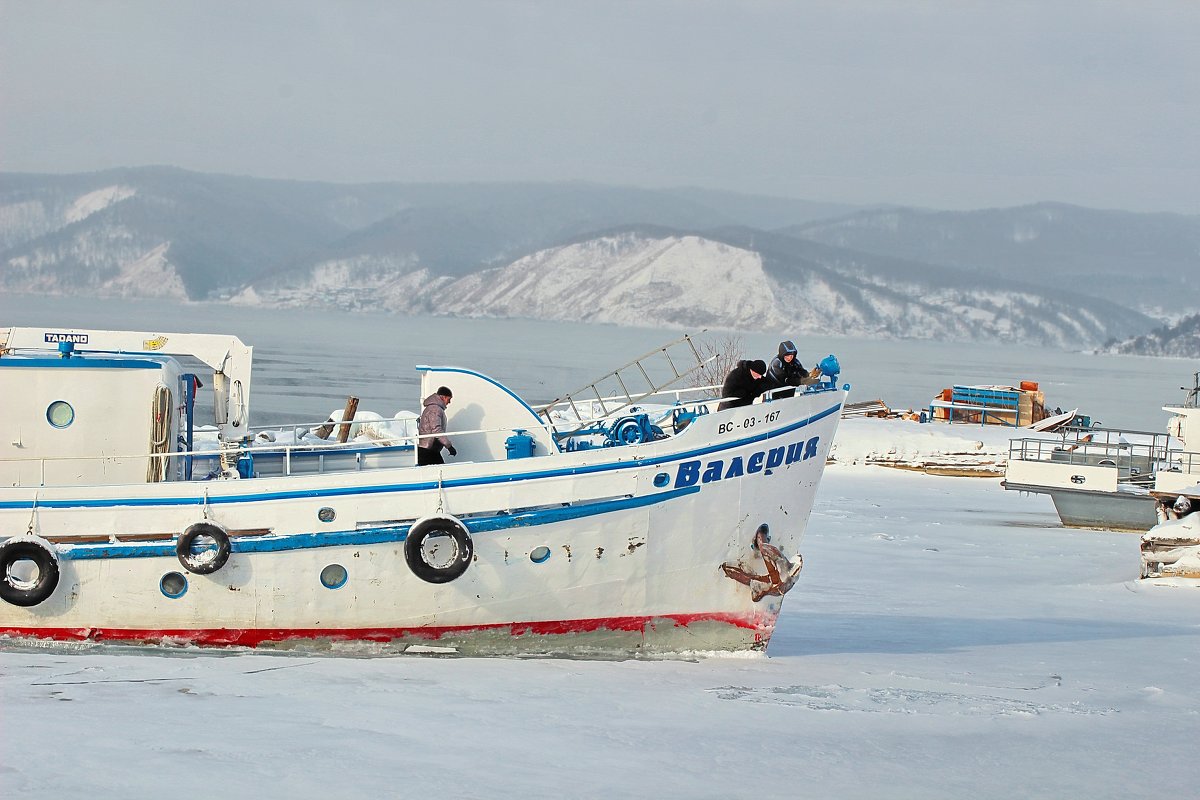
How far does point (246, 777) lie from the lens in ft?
24.7

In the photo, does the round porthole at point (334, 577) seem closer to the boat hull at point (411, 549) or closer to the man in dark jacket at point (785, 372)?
the boat hull at point (411, 549)

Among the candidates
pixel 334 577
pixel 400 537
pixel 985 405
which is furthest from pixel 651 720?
pixel 985 405

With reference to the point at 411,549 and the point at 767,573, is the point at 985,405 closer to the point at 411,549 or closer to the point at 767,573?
the point at 767,573

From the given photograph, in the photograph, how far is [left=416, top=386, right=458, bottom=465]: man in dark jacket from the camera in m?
12.5

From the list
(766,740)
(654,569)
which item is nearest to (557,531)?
(654,569)

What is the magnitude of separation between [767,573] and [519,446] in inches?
102

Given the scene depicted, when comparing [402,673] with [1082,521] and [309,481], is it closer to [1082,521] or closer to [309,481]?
[309,481]

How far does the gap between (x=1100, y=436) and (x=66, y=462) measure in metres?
44.5

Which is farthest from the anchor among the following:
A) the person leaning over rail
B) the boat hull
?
the person leaning over rail

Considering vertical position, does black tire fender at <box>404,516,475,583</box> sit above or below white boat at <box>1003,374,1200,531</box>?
below

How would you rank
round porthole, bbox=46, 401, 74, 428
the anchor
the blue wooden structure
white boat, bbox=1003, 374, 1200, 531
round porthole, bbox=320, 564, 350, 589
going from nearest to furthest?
round porthole, bbox=320, 564, 350, 589 < the anchor < round porthole, bbox=46, 401, 74, 428 < white boat, bbox=1003, 374, 1200, 531 < the blue wooden structure

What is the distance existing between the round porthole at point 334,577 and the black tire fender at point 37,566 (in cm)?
233

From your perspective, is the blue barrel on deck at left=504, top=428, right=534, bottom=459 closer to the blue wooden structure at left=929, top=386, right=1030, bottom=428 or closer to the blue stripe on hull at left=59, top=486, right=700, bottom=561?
the blue stripe on hull at left=59, top=486, right=700, bottom=561

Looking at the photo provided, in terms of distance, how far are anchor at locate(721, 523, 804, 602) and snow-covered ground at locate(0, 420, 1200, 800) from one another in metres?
0.66
